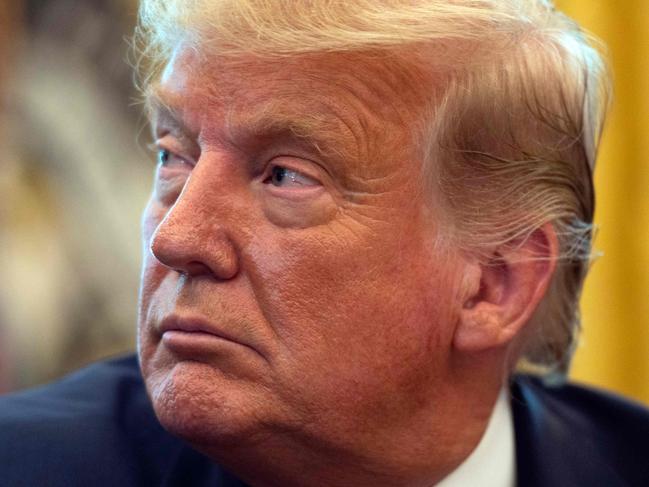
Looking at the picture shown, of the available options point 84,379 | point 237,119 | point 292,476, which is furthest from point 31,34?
point 292,476

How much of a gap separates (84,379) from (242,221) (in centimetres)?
65

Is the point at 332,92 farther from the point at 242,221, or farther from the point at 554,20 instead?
the point at 554,20

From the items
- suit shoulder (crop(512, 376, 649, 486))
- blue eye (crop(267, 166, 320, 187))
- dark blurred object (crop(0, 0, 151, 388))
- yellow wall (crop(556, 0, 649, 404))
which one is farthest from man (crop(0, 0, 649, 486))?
dark blurred object (crop(0, 0, 151, 388))

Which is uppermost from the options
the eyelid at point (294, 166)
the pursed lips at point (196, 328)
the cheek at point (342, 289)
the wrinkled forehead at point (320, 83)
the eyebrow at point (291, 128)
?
the wrinkled forehead at point (320, 83)

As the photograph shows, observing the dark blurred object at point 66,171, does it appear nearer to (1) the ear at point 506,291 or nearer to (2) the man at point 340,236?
(2) the man at point 340,236

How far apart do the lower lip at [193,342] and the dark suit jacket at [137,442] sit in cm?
33

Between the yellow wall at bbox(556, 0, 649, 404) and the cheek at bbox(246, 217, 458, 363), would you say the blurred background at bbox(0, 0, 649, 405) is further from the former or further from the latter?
the cheek at bbox(246, 217, 458, 363)

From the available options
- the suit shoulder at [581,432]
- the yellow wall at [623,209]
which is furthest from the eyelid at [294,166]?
the yellow wall at [623,209]

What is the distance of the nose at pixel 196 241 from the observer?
1.42 metres

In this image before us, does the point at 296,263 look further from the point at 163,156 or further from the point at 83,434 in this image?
the point at 83,434

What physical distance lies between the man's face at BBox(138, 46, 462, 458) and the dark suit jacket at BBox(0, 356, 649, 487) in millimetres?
252

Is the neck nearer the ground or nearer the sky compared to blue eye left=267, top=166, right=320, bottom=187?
nearer the ground

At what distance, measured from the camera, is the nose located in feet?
4.66

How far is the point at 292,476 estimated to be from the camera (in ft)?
4.97
